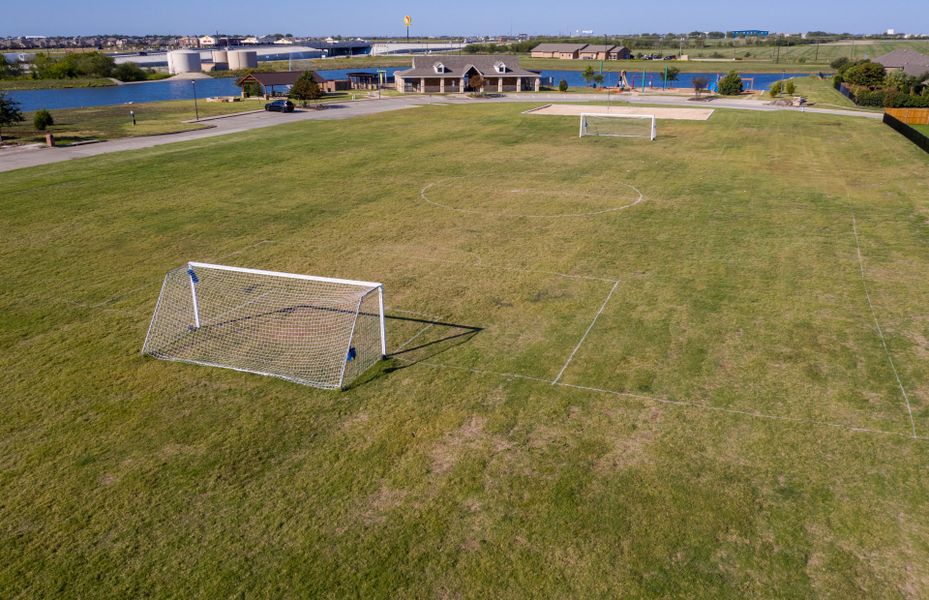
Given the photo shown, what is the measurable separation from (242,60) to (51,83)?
49.2 meters

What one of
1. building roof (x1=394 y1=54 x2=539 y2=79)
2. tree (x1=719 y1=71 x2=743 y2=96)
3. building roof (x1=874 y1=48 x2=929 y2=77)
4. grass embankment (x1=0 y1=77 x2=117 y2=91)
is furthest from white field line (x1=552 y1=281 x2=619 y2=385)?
grass embankment (x1=0 y1=77 x2=117 y2=91)

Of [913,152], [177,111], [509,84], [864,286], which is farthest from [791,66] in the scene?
[864,286]

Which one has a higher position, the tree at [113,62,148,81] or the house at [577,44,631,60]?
the house at [577,44,631,60]

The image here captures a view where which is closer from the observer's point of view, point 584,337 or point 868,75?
point 584,337

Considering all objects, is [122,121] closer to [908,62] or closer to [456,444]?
[456,444]

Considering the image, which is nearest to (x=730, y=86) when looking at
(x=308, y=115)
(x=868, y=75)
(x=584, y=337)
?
(x=868, y=75)

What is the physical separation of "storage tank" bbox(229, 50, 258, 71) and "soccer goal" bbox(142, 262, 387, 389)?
160800mm

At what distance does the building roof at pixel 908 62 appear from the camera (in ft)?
303

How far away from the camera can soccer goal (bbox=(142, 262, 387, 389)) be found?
16.0m

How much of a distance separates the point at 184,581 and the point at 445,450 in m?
5.07

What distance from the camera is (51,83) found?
12600cm

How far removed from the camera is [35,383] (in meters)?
15.3

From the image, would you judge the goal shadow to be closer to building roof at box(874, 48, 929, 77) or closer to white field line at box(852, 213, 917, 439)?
white field line at box(852, 213, 917, 439)

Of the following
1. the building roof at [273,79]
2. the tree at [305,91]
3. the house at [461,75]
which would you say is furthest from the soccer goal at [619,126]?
the building roof at [273,79]
